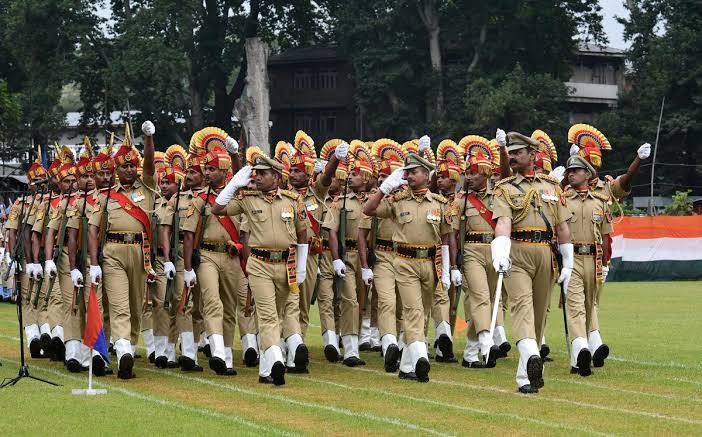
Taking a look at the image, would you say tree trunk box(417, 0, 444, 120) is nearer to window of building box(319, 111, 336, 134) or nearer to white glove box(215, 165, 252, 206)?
window of building box(319, 111, 336, 134)

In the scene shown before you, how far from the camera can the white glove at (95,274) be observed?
1548 centimetres

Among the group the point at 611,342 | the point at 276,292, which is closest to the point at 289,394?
the point at 276,292

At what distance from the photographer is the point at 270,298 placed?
14836 mm

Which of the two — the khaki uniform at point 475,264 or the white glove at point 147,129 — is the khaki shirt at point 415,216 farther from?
the white glove at point 147,129

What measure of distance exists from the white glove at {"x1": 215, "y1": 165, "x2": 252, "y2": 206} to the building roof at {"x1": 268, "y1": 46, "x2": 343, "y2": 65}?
57900 millimetres

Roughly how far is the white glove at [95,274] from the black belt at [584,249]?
5.37m

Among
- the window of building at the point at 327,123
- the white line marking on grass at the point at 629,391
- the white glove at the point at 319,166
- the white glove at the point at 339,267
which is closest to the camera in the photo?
the white line marking on grass at the point at 629,391

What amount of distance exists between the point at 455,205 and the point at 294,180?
6.71 ft

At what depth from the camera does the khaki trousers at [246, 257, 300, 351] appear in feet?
48.3

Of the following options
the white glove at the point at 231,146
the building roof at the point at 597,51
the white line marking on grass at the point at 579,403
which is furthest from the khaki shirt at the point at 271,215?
the building roof at the point at 597,51

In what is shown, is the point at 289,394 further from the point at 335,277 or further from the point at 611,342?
the point at 611,342

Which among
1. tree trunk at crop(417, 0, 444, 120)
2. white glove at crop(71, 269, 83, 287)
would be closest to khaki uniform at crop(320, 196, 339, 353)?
white glove at crop(71, 269, 83, 287)

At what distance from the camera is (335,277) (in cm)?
1778

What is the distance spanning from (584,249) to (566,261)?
62.2 inches
